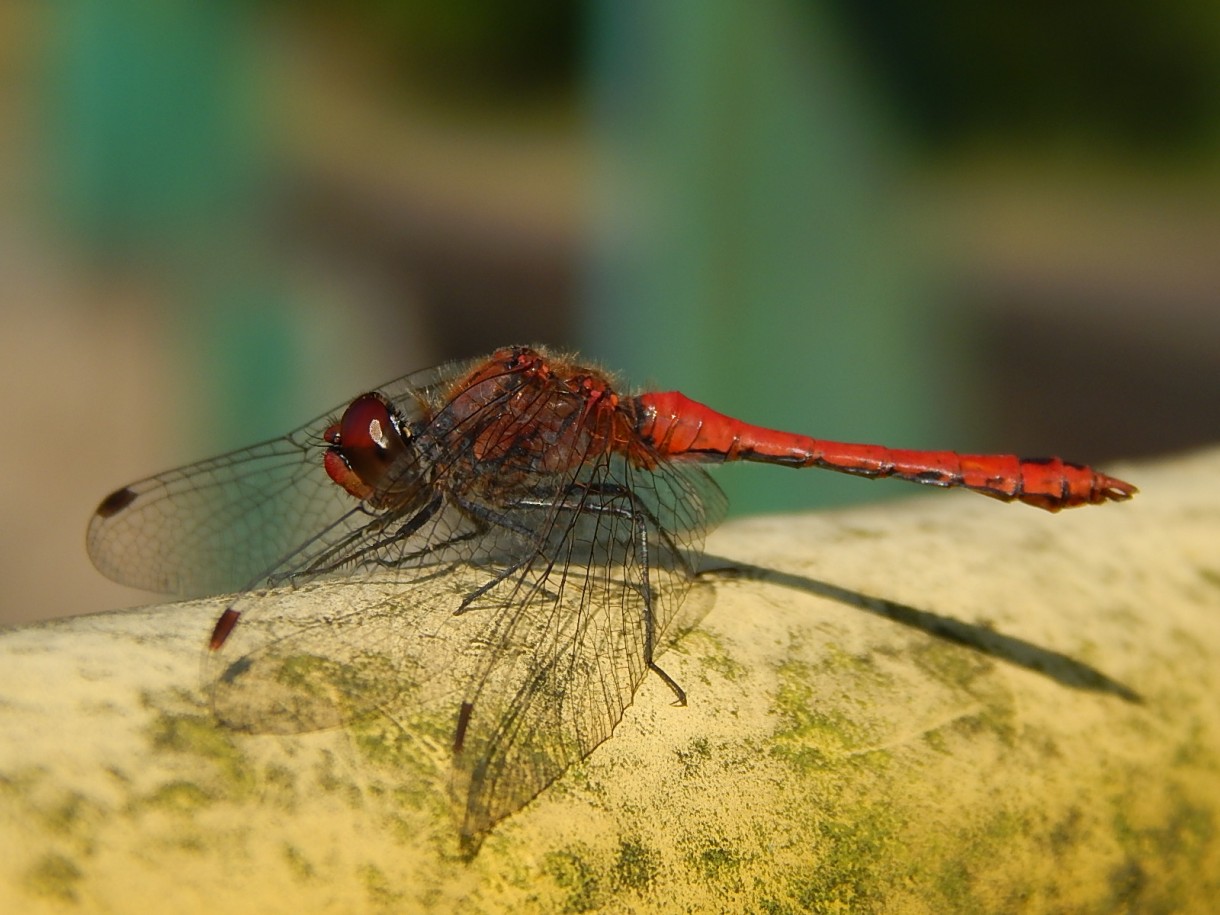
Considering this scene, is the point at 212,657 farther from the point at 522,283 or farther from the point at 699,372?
the point at 522,283

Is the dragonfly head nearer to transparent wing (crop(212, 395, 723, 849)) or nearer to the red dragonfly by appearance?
the red dragonfly

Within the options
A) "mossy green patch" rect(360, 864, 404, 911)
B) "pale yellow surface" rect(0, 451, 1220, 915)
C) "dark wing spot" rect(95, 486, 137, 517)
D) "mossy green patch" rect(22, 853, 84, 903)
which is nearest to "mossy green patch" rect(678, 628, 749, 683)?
"pale yellow surface" rect(0, 451, 1220, 915)

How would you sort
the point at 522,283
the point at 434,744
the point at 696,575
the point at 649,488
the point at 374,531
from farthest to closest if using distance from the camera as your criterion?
1. the point at 522,283
2. the point at 649,488
3. the point at 374,531
4. the point at 696,575
5. the point at 434,744

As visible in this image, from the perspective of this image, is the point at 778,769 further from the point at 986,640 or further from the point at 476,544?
the point at 476,544

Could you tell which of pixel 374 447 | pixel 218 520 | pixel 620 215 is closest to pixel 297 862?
pixel 374 447

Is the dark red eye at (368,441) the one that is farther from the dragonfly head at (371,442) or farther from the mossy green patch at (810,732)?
the mossy green patch at (810,732)

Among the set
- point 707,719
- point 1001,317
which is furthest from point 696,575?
point 1001,317

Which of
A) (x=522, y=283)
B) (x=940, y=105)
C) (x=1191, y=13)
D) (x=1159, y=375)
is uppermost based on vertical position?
(x=1191, y=13)
